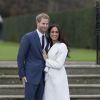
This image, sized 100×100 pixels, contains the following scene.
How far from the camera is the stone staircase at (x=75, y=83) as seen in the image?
11156 mm

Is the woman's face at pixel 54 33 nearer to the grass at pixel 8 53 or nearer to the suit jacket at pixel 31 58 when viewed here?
the suit jacket at pixel 31 58

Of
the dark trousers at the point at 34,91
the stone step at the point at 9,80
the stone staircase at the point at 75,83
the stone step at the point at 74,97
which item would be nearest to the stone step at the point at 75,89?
the stone staircase at the point at 75,83

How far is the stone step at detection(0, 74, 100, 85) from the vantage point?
11797 mm

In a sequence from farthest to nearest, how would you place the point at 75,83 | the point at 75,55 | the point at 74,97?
the point at 75,55
the point at 75,83
the point at 74,97

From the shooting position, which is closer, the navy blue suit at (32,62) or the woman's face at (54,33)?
the navy blue suit at (32,62)

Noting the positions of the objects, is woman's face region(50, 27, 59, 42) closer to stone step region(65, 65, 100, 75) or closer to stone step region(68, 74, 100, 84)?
stone step region(68, 74, 100, 84)

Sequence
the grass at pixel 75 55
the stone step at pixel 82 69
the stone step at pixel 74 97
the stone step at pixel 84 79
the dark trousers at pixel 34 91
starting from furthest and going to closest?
the grass at pixel 75 55
the stone step at pixel 82 69
the stone step at pixel 84 79
the stone step at pixel 74 97
the dark trousers at pixel 34 91

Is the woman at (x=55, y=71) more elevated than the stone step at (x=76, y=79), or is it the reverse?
the woman at (x=55, y=71)

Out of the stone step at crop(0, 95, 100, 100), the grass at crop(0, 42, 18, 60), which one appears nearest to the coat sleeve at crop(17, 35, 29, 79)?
the stone step at crop(0, 95, 100, 100)

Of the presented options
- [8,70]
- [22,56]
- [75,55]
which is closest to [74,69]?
[8,70]

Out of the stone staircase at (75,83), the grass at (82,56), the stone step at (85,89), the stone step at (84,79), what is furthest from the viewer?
the grass at (82,56)

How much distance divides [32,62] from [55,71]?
1.23 ft

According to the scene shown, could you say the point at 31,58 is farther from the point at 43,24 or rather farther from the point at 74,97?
the point at 74,97

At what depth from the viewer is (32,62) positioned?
851 centimetres
